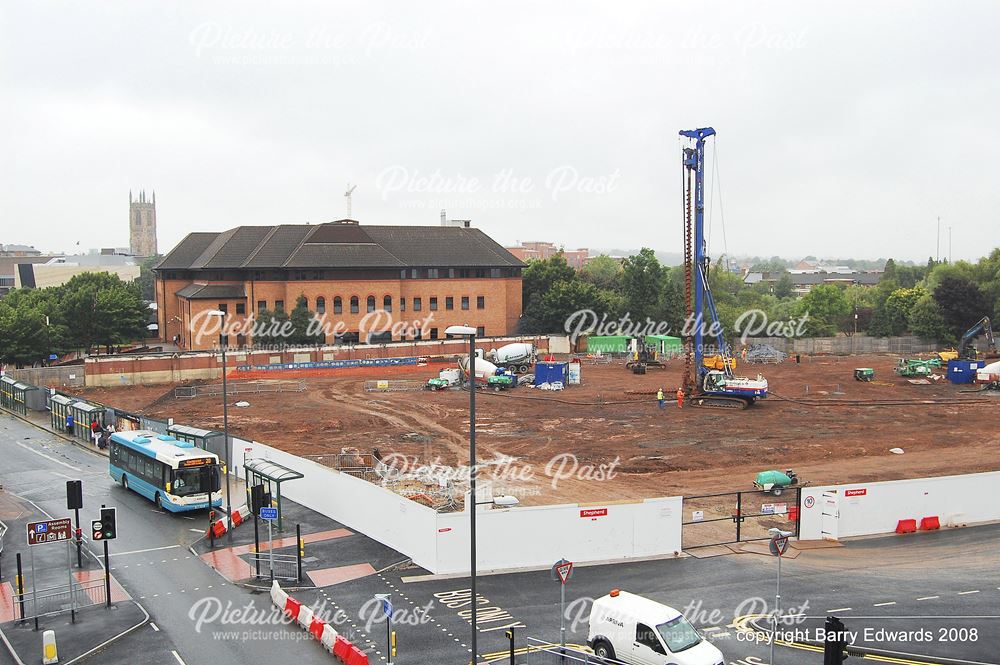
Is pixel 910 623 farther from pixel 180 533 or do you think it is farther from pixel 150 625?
pixel 180 533

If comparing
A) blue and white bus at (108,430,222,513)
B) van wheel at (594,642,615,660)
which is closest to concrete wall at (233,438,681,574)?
van wheel at (594,642,615,660)

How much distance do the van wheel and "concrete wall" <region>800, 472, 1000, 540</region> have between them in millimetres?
11021

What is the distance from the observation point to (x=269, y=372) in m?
68.3

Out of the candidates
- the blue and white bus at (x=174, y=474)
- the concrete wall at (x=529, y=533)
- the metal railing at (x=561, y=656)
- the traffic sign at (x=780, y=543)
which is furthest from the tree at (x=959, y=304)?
the metal railing at (x=561, y=656)

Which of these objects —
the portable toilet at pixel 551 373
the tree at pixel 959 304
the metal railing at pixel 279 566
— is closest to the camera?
the metal railing at pixel 279 566

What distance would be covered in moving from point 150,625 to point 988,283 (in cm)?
9838

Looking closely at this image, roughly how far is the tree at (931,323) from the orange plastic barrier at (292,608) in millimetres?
86064

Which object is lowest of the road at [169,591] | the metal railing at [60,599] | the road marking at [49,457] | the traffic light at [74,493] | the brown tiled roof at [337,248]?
the road marking at [49,457]

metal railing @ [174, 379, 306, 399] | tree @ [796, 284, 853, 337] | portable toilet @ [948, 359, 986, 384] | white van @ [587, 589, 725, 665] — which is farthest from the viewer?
tree @ [796, 284, 853, 337]

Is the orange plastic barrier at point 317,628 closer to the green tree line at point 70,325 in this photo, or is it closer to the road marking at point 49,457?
the road marking at point 49,457

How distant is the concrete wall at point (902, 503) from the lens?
982 inches

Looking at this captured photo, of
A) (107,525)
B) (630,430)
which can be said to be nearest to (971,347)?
(630,430)

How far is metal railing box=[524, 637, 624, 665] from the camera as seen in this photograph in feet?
52.4

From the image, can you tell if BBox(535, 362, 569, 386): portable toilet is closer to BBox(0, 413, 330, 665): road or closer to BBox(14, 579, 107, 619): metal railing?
BBox(0, 413, 330, 665): road
